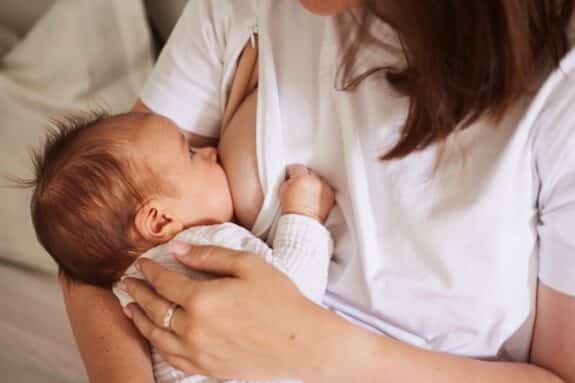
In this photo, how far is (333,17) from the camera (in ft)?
2.50

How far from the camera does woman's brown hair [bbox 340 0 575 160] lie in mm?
566

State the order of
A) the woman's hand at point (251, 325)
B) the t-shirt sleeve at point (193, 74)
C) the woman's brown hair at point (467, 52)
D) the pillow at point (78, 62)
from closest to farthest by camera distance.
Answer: the woman's brown hair at point (467, 52) → the woman's hand at point (251, 325) → the t-shirt sleeve at point (193, 74) → the pillow at point (78, 62)

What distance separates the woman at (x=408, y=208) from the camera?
0.60m

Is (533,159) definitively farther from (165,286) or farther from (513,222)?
(165,286)

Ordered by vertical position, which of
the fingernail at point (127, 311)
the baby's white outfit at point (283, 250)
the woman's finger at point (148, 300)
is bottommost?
the fingernail at point (127, 311)

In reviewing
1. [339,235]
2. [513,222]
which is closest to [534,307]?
[513,222]

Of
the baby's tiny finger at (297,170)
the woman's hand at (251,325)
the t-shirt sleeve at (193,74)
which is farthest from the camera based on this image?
the t-shirt sleeve at (193,74)

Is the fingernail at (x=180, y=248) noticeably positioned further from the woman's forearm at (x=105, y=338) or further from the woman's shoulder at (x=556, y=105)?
the woman's shoulder at (x=556, y=105)

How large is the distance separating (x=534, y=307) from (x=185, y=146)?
1.73 ft

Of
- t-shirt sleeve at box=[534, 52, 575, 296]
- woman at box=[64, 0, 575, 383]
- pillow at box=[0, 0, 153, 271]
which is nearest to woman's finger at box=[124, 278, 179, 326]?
woman at box=[64, 0, 575, 383]

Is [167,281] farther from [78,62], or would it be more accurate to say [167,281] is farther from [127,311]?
[78,62]

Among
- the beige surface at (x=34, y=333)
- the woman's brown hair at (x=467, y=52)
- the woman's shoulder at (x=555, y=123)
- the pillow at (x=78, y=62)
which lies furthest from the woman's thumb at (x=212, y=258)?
the pillow at (x=78, y=62)

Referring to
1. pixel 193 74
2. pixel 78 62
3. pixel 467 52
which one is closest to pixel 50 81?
pixel 78 62

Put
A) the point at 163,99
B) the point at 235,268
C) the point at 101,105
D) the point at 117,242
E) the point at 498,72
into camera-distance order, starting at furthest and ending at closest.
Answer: the point at 101,105 < the point at 163,99 < the point at 117,242 < the point at 235,268 < the point at 498,72
